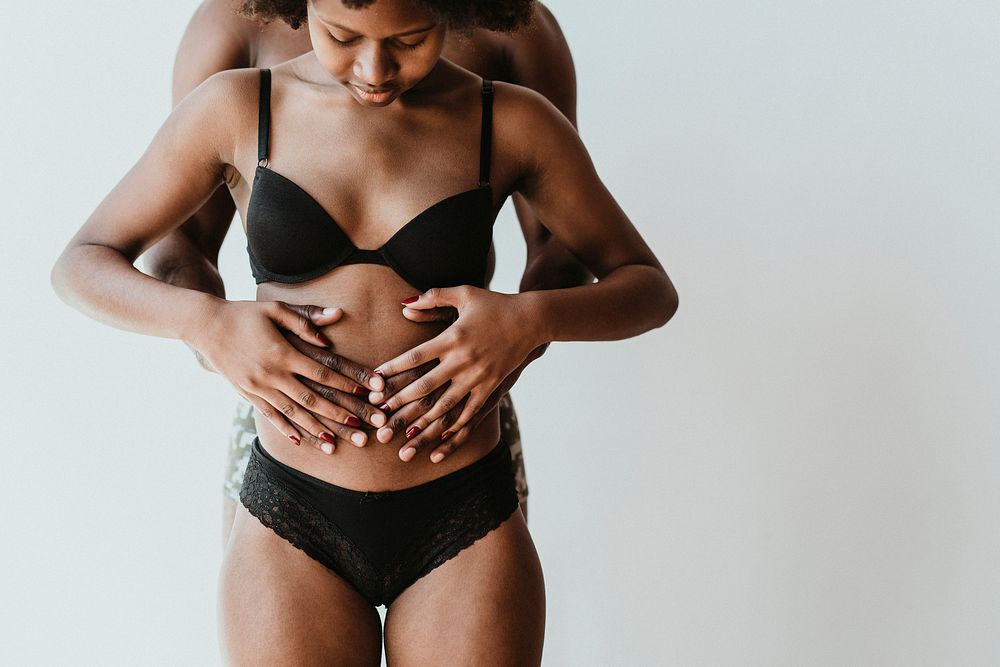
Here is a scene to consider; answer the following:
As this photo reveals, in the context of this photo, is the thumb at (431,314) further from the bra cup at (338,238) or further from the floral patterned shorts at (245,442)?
the floral patterned shorts at (245,442)

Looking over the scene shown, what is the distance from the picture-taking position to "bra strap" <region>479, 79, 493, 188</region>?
55.9 inches

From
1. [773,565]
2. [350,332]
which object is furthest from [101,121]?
[773,565]

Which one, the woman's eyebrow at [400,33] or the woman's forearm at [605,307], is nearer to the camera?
the woman's eyebrow at [400,33]

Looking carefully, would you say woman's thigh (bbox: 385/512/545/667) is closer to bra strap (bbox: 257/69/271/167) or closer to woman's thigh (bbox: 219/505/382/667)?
woman's thigh (bbox: 219/505/382/667)

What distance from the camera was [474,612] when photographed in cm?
138

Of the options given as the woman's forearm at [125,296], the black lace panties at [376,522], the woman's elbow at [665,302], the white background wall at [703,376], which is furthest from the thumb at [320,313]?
the white background wall at [703,376]

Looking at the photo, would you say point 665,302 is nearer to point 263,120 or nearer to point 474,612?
point 474,612

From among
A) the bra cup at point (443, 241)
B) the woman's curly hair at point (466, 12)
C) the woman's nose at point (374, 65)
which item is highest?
the woman's curly hair at point (466, 12)

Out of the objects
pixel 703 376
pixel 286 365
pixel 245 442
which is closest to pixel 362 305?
pixel 286 365

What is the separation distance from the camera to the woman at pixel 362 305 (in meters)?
1.36

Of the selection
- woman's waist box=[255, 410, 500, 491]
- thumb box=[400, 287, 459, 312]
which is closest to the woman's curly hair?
thumb box=[400, 287, 459, 312]

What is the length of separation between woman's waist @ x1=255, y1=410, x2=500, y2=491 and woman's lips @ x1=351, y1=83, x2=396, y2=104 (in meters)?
0.43

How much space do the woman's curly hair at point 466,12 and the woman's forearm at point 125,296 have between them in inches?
15.5

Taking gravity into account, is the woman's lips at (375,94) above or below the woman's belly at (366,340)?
above
